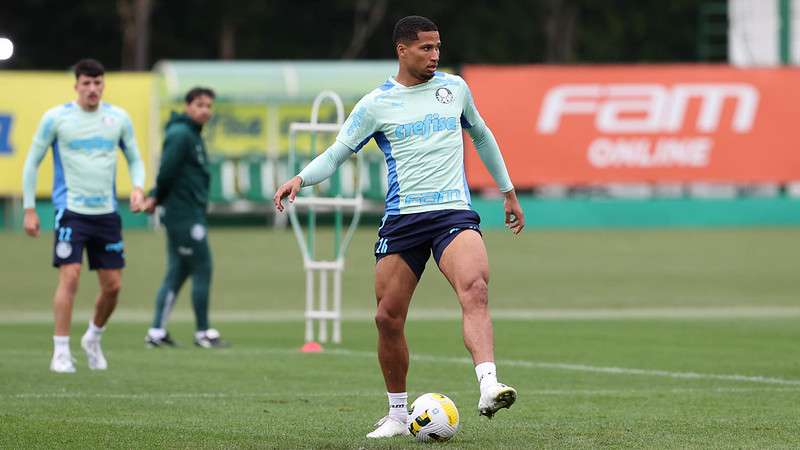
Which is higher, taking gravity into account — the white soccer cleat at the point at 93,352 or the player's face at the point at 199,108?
the player's face at the point at 199,108

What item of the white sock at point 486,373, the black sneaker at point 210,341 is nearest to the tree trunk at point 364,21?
the black sneaker at point 210,341

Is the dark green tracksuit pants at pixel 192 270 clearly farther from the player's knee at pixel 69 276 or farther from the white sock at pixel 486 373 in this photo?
the white sock at pixel 486 373

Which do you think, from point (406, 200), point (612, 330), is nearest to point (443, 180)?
point (406, 200)

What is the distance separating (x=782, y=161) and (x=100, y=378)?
23250 mm

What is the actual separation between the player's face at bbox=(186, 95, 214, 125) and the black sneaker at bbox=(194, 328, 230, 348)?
71.0 inches

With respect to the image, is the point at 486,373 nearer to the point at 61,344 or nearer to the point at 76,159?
the point at 61,344

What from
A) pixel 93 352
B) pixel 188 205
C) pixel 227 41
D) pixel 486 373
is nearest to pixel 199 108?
pixel 188 205

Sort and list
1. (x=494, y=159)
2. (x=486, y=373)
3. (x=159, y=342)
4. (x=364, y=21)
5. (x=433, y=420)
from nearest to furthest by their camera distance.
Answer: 1. (x=486, y=373)
2. (x=433, y=420)
3. (x=494, y=159)
4. (x=159, y=342)
5. (x=364, y=21)

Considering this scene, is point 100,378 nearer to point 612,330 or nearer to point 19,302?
point 612,330

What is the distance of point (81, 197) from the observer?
41.9 ft

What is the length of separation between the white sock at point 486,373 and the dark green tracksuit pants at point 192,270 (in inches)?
264

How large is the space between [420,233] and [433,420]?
0.98 meters

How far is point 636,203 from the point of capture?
114 ft

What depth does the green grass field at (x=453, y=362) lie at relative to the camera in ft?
30.4
